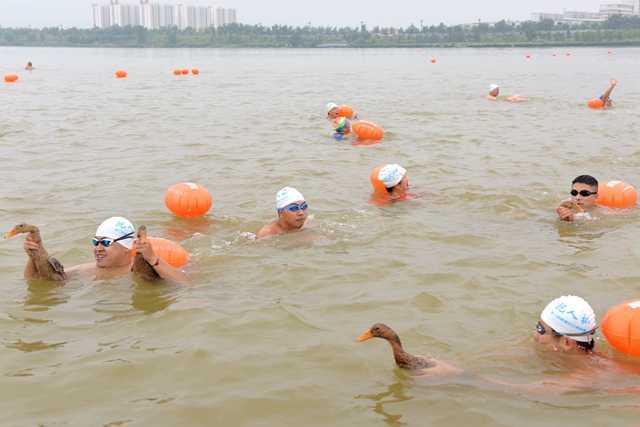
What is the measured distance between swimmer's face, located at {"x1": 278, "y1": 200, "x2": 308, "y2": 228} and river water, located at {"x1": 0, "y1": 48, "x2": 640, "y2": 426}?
0.80ft

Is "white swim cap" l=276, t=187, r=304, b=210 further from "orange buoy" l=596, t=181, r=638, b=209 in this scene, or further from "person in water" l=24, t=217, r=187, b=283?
"orange buoy" l=596, t=181, r=638, b=209

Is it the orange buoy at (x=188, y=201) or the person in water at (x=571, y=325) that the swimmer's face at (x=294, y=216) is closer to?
the orange buoy at (x=188, y=201)

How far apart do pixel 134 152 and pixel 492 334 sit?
1367 centimetres

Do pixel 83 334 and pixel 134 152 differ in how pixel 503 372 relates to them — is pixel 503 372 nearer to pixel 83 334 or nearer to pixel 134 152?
pixel 83 334

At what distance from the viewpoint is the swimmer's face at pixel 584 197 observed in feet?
36.1

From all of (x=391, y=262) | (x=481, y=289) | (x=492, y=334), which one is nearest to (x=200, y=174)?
(x=391, y=262)

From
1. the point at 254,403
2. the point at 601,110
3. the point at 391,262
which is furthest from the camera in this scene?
the point at 601,110

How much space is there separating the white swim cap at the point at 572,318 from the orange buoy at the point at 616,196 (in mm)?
6083

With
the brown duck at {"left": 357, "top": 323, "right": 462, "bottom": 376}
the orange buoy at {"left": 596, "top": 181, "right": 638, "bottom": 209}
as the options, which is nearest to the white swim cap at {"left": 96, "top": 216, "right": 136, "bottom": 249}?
the brown duck at {"left": 357, "top": 323, "right": 462, "bottom": 376}

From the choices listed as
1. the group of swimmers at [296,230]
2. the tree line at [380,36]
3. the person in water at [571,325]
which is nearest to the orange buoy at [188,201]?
the group of swimmers at [296,230]

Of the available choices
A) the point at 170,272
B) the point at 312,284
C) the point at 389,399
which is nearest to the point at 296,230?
the point at 312,284

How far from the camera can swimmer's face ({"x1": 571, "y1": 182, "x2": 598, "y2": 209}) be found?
11.0 m

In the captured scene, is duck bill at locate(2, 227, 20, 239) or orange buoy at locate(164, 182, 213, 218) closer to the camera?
duck bill at locate(2, 227, 20, 239)

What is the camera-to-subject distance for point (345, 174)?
15.9 meters
